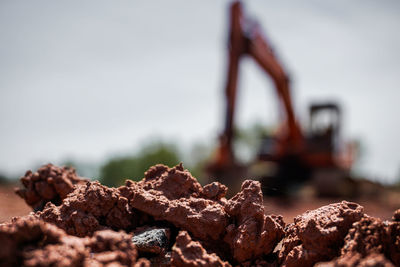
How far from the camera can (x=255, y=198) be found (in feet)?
8.93

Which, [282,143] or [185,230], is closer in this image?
[185,230]

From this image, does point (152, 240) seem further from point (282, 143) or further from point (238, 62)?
point (282, 143)

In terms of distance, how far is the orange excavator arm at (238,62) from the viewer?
49.0 feet

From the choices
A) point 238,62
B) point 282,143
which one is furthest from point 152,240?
point 282,143

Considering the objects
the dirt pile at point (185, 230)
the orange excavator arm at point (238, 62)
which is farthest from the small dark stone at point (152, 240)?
the orange excavator arm at point (238, 62)

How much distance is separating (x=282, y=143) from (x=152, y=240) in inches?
580

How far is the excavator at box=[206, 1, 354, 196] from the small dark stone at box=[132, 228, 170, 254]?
12352 millimetres

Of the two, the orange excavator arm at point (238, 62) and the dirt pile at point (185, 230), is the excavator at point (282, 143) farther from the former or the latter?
the dirt pile at point (185, 230)

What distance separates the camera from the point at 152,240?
2510 mm

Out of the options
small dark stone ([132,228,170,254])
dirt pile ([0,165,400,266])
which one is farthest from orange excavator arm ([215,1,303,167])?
small dark stone ([132,228,170,254])

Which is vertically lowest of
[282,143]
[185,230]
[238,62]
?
[282,143]

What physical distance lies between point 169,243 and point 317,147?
49.2 ft

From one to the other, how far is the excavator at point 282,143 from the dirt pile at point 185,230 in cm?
1194

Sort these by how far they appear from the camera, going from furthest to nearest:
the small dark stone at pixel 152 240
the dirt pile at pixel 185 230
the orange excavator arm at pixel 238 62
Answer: the orange excavator arm at pixel 238 62
the small dark stone at pixel 152 240
the dirt pile at pixel 185 230
